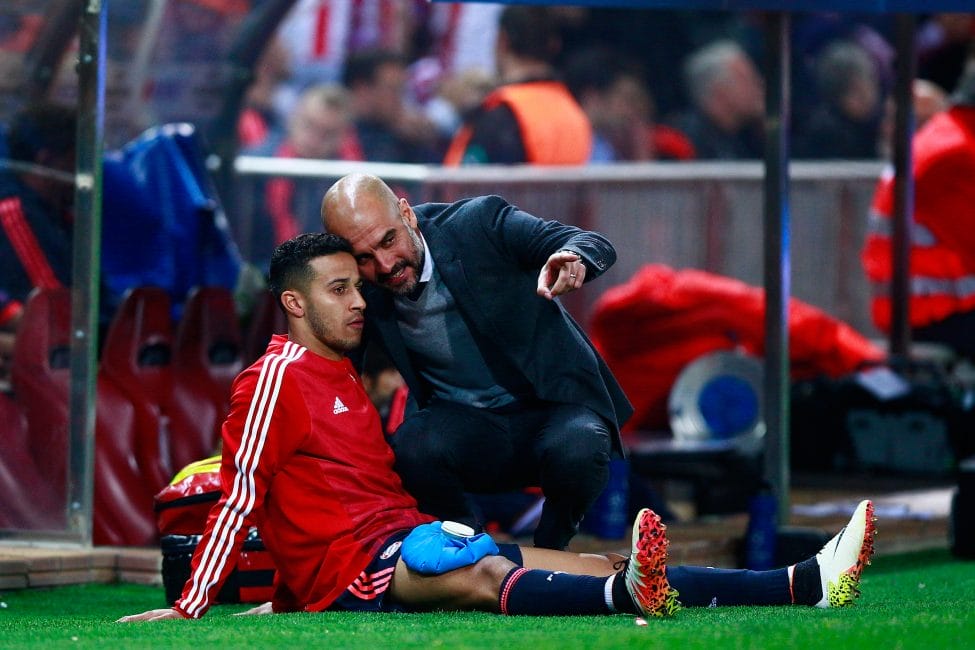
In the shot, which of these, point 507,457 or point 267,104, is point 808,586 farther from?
point 267,104

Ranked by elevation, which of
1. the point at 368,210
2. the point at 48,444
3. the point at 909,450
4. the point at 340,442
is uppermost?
the point at 368,210

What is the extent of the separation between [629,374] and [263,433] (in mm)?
5809

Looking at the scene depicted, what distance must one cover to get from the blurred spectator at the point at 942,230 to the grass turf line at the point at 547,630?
509 centimetres

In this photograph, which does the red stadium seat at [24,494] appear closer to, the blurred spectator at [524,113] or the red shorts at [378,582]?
the red shorts at [378,582]

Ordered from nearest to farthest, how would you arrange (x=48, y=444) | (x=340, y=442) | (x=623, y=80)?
(x=340, y=442)
(x=48, y=444)
(x=623, y=80)

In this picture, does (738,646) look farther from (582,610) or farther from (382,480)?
(382,480)

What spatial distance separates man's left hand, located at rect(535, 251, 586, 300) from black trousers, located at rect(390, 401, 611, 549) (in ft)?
1.47

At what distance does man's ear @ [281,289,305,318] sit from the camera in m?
4.40

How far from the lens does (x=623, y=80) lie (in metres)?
11.5

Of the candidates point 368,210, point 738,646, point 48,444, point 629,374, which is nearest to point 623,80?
point 629,374

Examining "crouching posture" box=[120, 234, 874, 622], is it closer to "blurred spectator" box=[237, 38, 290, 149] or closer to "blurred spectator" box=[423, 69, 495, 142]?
"blurred spectator" box=[237, 38, 290, 149]

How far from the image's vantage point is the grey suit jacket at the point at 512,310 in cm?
461

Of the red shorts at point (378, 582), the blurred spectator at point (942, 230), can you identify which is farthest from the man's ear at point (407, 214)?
the blurred spectator at point (942, 230)

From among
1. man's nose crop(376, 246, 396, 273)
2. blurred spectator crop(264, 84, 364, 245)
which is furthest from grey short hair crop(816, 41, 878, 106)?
man's nose crop(376, 246, 396, 273)
